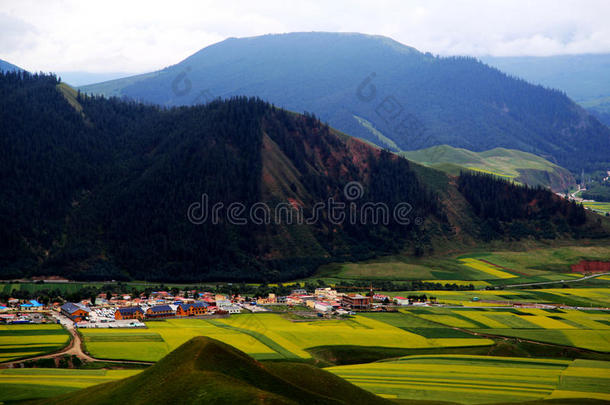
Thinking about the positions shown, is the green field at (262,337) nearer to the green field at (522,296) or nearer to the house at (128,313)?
the house at (128,313)

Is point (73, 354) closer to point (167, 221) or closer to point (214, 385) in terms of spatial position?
point (214, 385)

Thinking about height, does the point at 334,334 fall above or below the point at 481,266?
below

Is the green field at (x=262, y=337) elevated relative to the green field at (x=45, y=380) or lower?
lower

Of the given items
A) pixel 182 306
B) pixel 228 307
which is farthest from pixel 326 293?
pixel 182 306

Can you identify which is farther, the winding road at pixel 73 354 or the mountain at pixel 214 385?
the winding road at pixel 73 354

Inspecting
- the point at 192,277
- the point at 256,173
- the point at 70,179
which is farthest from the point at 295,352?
the point at 70,179

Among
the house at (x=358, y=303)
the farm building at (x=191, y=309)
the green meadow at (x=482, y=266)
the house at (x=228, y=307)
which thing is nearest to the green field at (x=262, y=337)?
the house at (x=228, y=307)

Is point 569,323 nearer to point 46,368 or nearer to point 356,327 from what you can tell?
point 356,327
